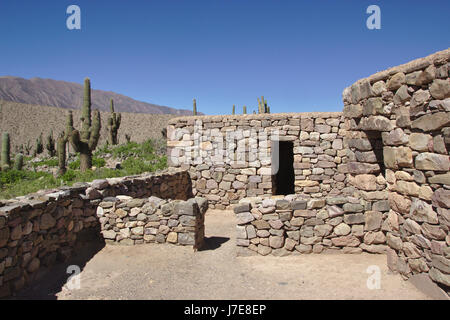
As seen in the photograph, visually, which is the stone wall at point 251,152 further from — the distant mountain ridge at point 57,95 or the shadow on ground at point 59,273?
the distant mountain ridge at point 57,95

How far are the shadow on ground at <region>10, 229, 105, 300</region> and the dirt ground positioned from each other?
1 centimetres

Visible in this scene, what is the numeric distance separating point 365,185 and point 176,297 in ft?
11.3

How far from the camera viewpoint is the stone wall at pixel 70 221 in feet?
13.9

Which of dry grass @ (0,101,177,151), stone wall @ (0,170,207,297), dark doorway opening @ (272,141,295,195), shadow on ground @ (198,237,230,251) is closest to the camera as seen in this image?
stone wall @ (0,170,207,297)

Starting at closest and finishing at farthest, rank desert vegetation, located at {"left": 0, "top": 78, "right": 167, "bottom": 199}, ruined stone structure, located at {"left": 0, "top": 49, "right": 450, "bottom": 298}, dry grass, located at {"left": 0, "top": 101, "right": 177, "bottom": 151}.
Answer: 1. ruined stone structure, located at {"left": 0, "top": 49, "right": 450, "bottom": 298}
2. desert vegetation, located at {"left": 0, "top": 78, "right": 167, "bottom": 199}
3. dry grass, located at {"left": 0, "top": 101, "right": 177, "bottom": 151}

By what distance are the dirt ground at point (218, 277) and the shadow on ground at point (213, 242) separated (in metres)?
0.29

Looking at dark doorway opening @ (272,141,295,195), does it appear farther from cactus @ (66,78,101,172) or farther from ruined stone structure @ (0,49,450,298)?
cactus @ (66,78,101,172)

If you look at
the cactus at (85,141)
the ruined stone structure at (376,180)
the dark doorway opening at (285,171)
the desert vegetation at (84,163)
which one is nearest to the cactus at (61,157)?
the desert vegetation at (84,163)

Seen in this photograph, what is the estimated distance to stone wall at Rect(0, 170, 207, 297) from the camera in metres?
4.25

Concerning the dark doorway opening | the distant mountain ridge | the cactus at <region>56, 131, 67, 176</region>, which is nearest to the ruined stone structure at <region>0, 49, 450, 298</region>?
the dark doorway opening

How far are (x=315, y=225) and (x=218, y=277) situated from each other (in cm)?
177

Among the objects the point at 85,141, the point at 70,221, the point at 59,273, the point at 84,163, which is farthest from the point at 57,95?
the point at 59,273

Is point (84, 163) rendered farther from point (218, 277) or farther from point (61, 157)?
point (218, 277)
